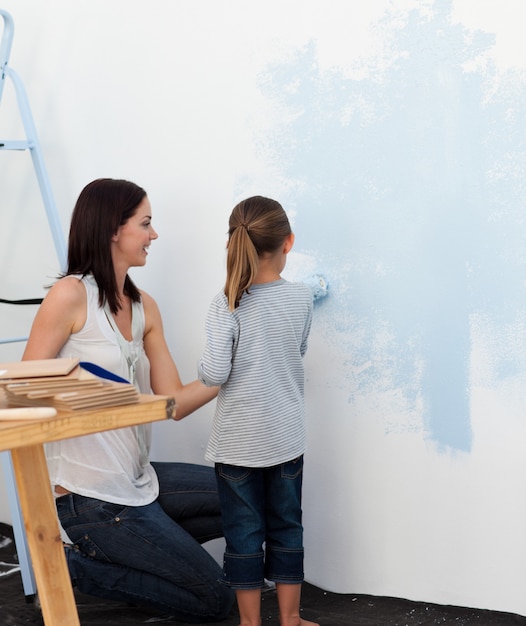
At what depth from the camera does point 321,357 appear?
2.41 meters

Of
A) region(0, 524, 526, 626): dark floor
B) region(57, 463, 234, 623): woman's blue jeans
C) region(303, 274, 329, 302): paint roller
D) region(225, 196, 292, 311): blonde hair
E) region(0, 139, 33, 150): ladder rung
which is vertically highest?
region(0, 139, 33, 150): ladder rung

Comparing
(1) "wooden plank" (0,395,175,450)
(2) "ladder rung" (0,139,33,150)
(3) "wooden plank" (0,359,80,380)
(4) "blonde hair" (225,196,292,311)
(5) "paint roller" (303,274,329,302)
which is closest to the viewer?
(1) "wooden plank" (0,395,175,450)

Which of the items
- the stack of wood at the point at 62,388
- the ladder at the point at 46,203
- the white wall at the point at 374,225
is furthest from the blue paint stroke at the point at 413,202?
the stack of wood at the point at 62,388

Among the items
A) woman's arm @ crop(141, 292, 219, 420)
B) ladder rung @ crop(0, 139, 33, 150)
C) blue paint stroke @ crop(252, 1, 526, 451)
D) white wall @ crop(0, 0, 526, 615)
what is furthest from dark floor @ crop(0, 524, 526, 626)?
ladder rung @ crop(0, 139, 33, 150)

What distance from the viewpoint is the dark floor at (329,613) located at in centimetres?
221

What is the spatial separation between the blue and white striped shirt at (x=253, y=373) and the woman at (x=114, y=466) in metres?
0.27

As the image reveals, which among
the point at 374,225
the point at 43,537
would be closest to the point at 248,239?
the point at 374,225

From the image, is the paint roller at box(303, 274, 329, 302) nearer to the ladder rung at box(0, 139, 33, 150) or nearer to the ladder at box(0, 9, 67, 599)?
the ladder at box(0, 9, 67, 599)

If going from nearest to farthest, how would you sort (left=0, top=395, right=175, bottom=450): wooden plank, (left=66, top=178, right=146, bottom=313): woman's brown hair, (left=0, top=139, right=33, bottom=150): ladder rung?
(left=0, top=395, right=175, bottom=450): wooden plank, (left=66, top=178, right=146, bottom=313): woman's brown hair, (left=0, top=139, right=33, bottom=150): ladder rung

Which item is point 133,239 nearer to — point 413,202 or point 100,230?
point 100,230

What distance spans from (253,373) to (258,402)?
7cm

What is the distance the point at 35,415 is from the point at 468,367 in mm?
1235

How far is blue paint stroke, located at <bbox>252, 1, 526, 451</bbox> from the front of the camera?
212cm

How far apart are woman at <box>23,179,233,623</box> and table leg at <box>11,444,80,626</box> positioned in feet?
1.99
